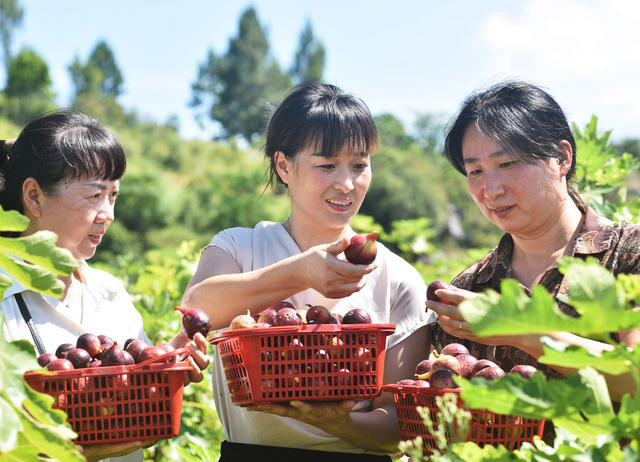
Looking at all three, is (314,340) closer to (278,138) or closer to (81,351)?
(81,351)

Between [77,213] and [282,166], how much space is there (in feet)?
2.57

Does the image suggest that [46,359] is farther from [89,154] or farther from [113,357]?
[89,154]

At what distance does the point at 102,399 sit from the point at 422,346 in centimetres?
121

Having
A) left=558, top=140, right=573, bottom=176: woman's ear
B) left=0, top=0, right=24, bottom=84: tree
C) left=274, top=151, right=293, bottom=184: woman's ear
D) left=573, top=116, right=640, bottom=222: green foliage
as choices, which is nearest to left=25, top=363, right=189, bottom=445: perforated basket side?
left=274, top=151, right=293, bottom=184: woman's ear

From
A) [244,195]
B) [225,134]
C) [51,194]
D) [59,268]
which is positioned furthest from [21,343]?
[225,134]

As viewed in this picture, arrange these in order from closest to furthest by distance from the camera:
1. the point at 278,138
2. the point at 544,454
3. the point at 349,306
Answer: the point at 544,454 < the point at 349,306 < the point at 278,138

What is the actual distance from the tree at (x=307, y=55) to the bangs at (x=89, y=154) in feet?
296

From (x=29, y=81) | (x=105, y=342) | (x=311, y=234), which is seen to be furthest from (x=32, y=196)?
(x=29, y=81)

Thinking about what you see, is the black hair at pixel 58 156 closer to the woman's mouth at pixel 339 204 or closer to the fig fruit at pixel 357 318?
the woman's mouth at pixel 339 204

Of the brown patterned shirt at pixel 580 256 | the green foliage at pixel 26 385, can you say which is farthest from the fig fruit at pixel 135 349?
the brown patterned shirt at pixel 580 256

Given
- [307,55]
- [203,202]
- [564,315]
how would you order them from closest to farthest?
[564,315] → [203,202] → [307,55]

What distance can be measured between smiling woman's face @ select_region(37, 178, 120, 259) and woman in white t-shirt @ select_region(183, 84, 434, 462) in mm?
419

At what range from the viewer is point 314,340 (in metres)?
2.21

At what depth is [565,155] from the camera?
2879 millimetres
